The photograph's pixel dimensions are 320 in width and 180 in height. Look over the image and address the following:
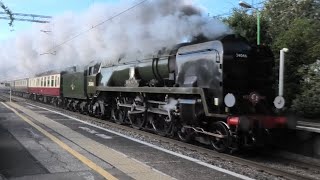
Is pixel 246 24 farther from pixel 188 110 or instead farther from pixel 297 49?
pixel 188 110

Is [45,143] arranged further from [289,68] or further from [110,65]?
[289,68]

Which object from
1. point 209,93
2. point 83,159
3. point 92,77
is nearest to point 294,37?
point 92,77

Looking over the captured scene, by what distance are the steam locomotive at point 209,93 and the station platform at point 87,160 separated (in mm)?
1578

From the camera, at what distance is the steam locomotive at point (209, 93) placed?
35.4 feet

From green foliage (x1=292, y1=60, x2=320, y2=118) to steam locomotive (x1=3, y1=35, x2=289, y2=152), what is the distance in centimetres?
849

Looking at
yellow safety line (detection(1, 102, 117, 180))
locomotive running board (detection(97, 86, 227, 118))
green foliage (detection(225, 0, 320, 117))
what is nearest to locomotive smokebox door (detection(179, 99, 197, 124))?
locomotive running board (detection(97, 86, 227, 118))

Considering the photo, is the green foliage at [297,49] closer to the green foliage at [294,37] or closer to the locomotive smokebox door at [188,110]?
the green foliage at [294,37]

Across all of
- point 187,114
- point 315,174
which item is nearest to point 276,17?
point 187,114

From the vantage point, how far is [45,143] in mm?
10977

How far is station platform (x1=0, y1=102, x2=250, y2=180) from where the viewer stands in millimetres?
7723

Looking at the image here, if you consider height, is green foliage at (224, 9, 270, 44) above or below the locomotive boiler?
above

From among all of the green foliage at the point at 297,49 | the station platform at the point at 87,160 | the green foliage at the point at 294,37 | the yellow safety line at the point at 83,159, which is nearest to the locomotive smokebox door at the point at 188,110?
the station platform at the point at 87,160

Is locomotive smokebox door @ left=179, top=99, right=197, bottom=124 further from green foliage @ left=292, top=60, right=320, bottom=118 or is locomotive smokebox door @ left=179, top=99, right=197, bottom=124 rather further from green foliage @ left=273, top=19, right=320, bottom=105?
green foliage @ left=273, top=19, right=320, bottom=105

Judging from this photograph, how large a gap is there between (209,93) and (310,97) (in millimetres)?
10870
